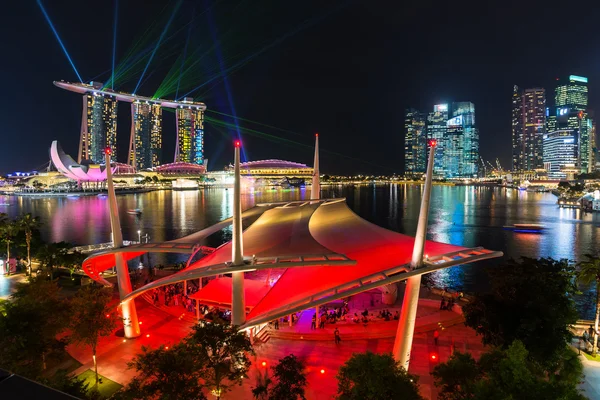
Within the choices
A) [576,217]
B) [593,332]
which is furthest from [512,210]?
[593,332]

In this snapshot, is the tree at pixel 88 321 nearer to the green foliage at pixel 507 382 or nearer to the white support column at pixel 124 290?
the white support column at pixel 124 290

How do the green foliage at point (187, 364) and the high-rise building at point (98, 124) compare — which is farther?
the high-rise building at point (98, 124)

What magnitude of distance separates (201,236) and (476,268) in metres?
28.2

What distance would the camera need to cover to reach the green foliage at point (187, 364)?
792 cm

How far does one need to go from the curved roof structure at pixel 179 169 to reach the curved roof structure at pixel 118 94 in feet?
97.0

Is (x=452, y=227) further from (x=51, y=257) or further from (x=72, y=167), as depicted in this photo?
(x=72, y=167)

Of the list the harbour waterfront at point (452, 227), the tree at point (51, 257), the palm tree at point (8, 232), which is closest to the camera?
the tree at point (51, 257)

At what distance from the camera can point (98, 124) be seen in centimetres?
16538

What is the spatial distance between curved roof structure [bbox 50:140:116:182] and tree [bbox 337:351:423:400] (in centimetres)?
12667

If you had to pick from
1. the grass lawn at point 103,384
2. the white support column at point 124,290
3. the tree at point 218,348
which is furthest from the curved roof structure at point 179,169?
the tree at point 218,348

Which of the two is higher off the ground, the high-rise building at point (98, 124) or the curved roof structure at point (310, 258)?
the high-rise building at point (98, 124)

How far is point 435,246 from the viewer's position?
14.6 metres

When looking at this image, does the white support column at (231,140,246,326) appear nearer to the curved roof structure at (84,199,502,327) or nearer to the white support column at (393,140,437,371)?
the curved roof structure at (84,199,502,327)

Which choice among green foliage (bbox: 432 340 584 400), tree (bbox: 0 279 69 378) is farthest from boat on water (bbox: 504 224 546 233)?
tree (bbox: 0 279 69 378)
